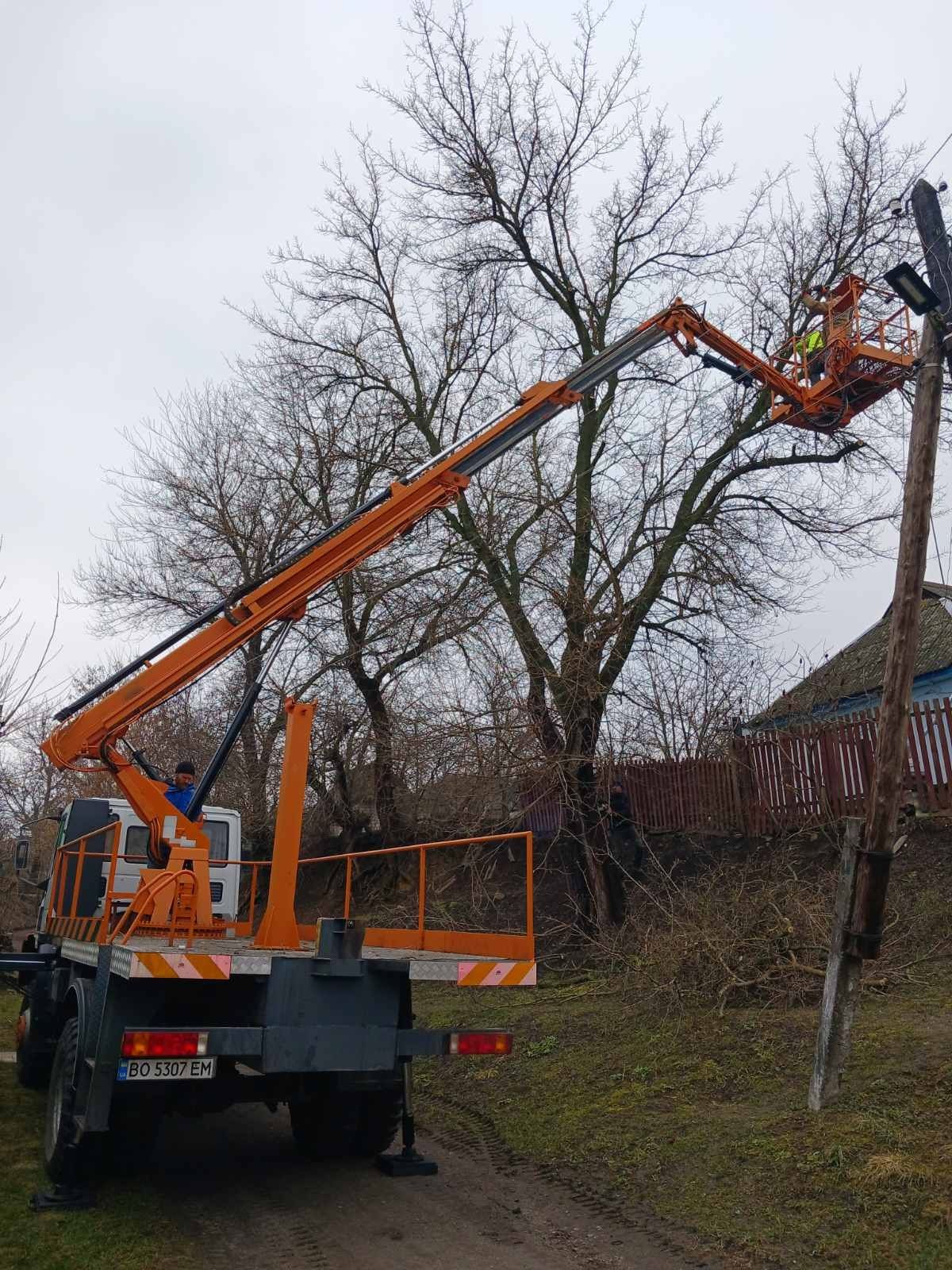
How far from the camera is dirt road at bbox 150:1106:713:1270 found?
5.41 meters

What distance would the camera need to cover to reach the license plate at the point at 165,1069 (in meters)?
5.55

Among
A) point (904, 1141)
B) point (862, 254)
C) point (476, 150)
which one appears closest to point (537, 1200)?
point (904, 1141)

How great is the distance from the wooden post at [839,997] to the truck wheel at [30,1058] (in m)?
6.56

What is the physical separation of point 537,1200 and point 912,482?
527 cm

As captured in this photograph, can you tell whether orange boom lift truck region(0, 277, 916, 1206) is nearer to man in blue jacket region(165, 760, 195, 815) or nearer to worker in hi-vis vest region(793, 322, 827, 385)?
man in blue jacket region(165, 760, 195, 815)

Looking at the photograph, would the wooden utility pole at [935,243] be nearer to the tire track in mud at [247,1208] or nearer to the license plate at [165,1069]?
the license plate at [165,1069]

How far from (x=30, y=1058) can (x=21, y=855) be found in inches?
99.8

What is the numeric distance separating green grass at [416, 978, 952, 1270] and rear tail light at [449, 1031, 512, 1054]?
1.07m

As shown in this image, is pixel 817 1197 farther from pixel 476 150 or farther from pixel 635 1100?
pixel 476 150

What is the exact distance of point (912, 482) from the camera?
7.12 m

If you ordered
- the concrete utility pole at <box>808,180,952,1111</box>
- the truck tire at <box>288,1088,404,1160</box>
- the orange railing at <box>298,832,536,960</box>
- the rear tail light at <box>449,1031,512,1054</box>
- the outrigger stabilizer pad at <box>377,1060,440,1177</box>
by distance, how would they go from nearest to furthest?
1. the rear tail light at <box>449,1031,512,1054</box>
2. the orange railing at <box>298,832,536,960</box>
3. the concrete utility pole at <box>808,180,952,1111</box>
4. the outrigger stabilizer pad at <box>377,1060,440,1177</box>
5. the truck tire at <box>288,1088,404,1160</box>

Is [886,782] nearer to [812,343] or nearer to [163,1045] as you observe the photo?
[163,1045]

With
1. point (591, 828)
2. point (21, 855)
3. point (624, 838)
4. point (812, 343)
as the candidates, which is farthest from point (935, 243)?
point (21, 855)

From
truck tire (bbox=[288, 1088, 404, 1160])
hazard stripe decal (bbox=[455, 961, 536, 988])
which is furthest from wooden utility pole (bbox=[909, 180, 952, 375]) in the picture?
truck tire (bbox=[288, 1088, 404, 1160])
